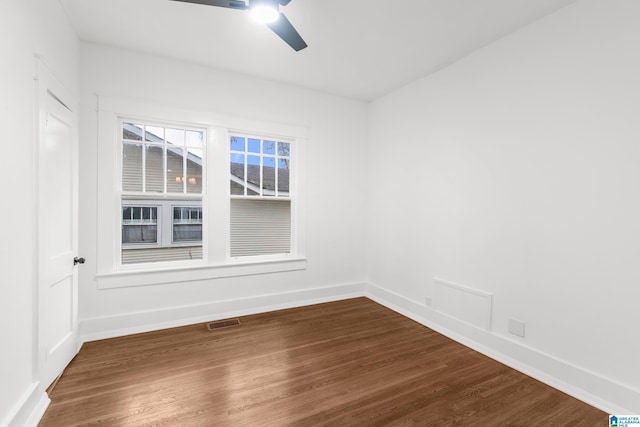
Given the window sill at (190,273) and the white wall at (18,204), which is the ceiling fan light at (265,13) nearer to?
the white wall at (18,204)

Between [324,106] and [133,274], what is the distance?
316cm

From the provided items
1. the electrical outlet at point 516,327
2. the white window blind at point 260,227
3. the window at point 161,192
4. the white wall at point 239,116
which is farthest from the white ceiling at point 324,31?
the electrical outlet at point 516,327

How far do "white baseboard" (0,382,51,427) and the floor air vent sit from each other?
4.64 ft

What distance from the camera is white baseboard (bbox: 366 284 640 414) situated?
6.48 ft

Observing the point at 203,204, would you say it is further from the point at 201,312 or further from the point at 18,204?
the point at 18,204

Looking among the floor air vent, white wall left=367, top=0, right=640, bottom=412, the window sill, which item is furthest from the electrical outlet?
the floor air vent

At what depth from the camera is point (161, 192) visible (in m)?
A: 3.30

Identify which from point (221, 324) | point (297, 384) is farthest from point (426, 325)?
point (221, 324)

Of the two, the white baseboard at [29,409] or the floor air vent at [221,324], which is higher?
the white baseboard at [29,409]

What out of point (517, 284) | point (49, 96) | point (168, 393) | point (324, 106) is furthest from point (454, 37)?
point (168, 393)

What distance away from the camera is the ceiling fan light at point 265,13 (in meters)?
1.76

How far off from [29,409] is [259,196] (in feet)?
8.87

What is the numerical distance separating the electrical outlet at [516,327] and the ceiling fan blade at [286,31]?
115 inches

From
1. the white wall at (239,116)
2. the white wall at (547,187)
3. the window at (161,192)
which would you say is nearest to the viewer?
the white wall at (547,187)
